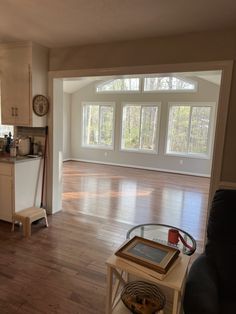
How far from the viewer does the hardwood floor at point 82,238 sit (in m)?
1.98

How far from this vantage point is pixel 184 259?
144 centimetres

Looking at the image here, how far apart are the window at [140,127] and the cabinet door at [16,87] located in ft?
15.6

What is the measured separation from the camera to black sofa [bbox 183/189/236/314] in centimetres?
125

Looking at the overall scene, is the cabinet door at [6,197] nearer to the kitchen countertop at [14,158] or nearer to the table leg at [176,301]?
the kitchen countertop at [14,158]

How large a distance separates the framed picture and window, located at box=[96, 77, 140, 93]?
6584 millimetres

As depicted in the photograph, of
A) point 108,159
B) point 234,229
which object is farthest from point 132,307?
point 108,159

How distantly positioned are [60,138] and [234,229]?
9.28ft

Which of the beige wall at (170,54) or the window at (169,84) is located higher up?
the window at (169,84)

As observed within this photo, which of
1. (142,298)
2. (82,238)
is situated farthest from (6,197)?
(142,298)

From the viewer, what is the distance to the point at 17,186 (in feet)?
10.3

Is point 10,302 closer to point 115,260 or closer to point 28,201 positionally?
point 115,260

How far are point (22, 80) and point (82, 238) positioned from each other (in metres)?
Result: 2.31

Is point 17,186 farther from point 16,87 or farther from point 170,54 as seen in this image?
point 170,54

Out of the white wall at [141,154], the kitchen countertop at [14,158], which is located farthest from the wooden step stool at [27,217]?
the white wall at [141,154]
